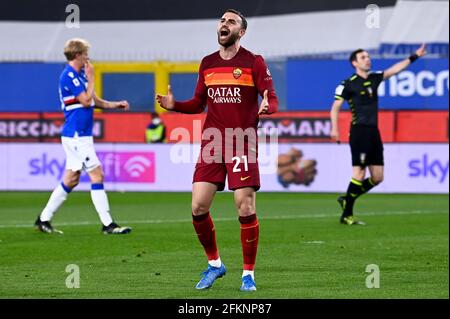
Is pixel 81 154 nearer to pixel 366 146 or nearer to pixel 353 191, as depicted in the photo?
pixel 353 191

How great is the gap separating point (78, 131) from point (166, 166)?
11.4m

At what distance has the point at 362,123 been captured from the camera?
17.6 m

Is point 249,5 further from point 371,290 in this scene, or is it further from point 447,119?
point 371,290

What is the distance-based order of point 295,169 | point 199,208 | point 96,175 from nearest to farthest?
point 199,208
point 96,175
point 295,169

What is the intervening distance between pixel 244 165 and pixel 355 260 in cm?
275

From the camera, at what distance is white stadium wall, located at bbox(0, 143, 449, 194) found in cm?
2578

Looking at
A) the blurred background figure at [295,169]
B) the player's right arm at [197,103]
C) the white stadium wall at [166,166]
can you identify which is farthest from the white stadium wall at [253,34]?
the player's right arm at [197,103]

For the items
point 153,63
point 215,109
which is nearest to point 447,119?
point 153,63

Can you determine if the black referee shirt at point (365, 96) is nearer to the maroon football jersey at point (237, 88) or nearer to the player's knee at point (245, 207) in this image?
the maroon football jersey at point (237, 88)

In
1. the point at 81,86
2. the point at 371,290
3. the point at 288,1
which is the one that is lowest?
the point at 371,290

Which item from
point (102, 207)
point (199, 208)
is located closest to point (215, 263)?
point (199, 208)

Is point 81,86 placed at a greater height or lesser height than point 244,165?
greater

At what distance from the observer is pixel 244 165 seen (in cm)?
1012

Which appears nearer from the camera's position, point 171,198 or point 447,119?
point 171,198
